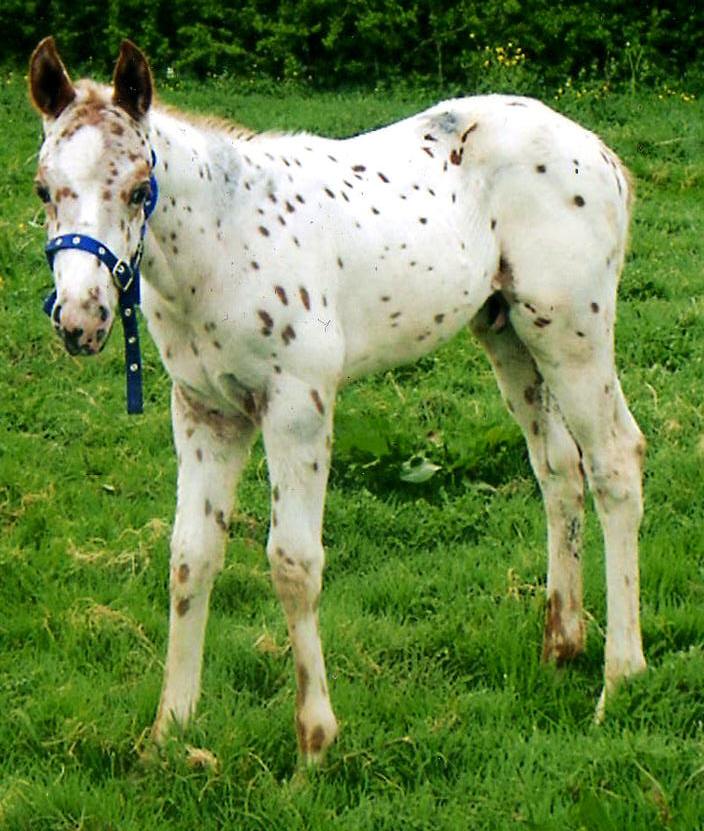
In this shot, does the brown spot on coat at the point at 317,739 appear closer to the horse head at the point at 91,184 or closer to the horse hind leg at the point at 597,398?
the horse hind leg at the point at 597,398

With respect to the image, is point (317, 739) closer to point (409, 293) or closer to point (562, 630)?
point (562, 630)

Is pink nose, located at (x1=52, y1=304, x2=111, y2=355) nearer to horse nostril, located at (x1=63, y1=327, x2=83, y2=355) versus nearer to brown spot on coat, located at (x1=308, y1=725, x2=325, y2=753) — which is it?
horse nostril, located at (x1=63, y1=327, x2=83, y2=355)

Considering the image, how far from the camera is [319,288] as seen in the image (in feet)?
14.1

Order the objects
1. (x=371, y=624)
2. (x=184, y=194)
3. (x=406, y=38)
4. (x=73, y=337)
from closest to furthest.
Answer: (x=73, y=337) < (x=184, y=194) < (x=371, y=624) < (x=406, y=38)

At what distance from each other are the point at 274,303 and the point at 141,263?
375 mm

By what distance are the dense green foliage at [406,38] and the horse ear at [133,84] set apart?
A: 9.66m

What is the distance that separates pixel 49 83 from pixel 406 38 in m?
10.6

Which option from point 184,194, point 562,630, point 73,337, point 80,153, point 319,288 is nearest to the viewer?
point 73,337

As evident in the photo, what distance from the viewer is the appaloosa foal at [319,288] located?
384 cm

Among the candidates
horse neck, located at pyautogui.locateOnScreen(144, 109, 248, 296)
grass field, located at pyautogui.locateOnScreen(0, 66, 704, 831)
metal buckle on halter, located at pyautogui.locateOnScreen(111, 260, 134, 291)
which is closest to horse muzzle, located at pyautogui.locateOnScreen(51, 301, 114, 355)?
metal buckle on halter, located at pyautogui.locateOnScreen(111, 260, 134, 291)

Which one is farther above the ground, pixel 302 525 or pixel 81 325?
pixel 81 325

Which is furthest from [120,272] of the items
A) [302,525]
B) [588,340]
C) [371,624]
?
[371,624]

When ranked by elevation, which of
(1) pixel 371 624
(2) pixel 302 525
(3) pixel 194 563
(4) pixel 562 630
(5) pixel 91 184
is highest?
(5) pixel 91 184

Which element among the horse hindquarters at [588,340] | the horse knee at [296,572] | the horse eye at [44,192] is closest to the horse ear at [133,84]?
the horse eye at [44,192]
